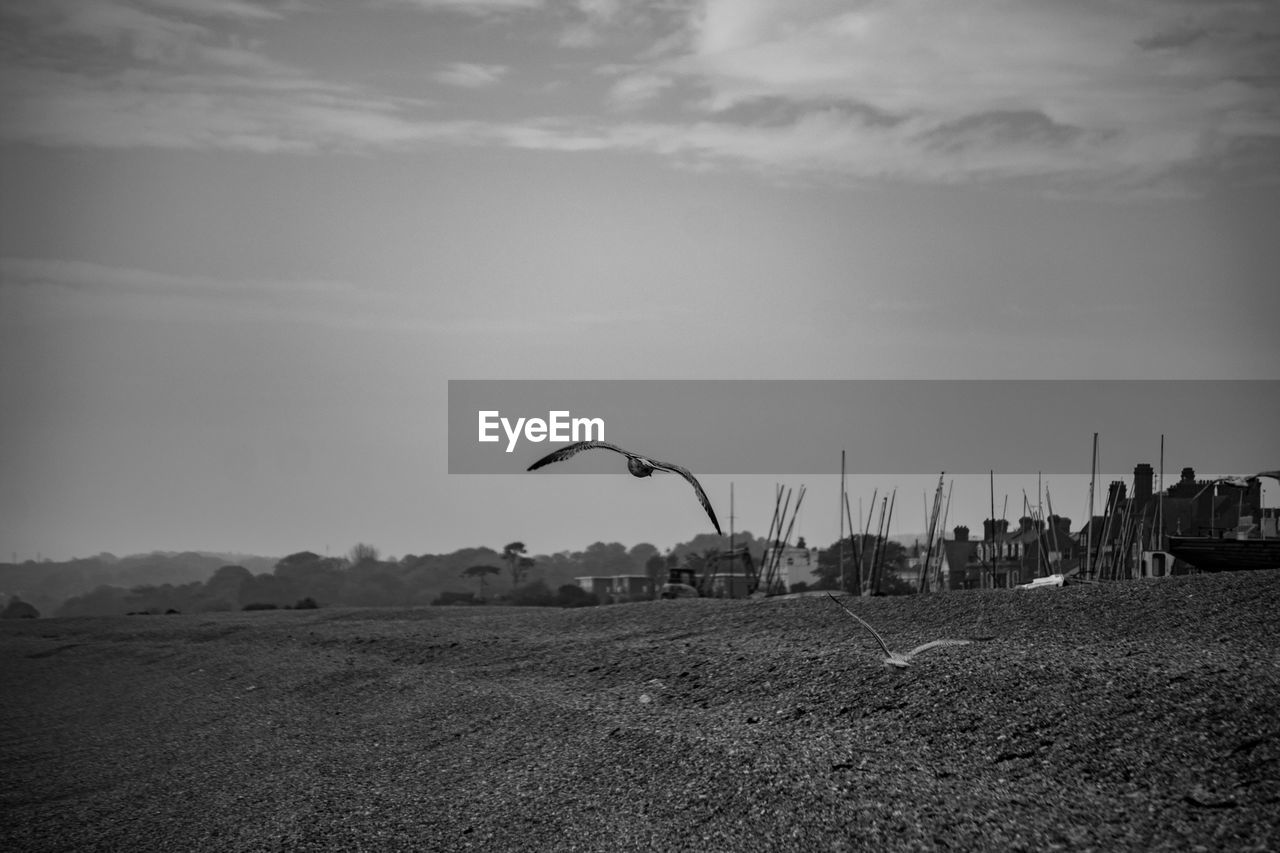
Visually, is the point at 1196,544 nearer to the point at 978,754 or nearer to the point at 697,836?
the point at 978,754

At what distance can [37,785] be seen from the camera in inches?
591

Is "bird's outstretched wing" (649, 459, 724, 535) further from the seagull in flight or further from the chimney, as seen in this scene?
the chimney

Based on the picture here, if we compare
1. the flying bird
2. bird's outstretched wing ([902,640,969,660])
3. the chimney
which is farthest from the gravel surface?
the chimney

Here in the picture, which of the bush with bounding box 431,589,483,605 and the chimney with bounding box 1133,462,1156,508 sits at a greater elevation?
the chimney with bounding box 1133,462,1156,508

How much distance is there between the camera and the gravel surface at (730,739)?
9227mm

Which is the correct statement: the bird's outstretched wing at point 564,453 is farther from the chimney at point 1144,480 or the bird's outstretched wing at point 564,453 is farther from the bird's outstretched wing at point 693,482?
the chimney at point 1144,480

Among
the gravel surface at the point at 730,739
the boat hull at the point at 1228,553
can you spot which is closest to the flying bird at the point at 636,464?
the gravel surface at the point at 730,739

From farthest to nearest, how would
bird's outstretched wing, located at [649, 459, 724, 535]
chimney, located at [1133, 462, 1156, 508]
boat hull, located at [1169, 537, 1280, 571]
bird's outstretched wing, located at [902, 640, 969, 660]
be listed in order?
1. chimney, located at [1133, 462, 1156, 508]
2. boat hull, located at [1169, 537, 1280, 571]
3. bird's outstretched wing, located at [902, 640, 969, 660]
4. bird's outstretched wing, located at [649, 459, 724, 535]

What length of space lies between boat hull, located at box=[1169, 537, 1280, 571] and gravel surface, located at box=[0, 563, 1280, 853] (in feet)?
11.8

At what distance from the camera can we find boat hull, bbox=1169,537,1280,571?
61.9 feet

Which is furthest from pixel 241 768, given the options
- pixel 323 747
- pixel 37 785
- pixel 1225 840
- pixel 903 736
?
pixel 1225 840

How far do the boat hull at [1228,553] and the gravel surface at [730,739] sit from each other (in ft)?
11.8

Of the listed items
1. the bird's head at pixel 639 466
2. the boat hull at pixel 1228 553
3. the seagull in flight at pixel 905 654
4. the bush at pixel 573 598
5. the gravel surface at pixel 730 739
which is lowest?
the bush at pixel 573 598

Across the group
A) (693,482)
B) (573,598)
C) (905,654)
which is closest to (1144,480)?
(573,598)
